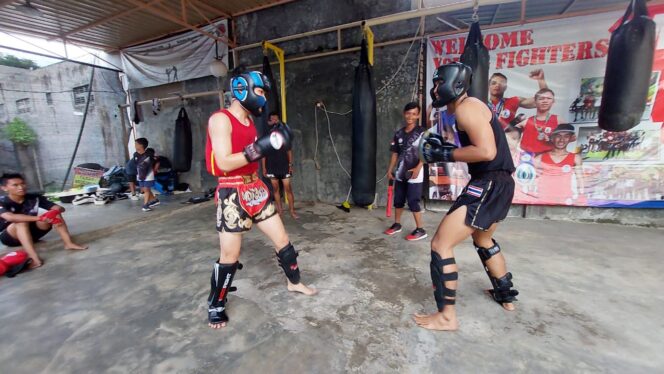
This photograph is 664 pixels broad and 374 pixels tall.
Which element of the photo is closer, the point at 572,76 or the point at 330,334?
the point at 330,334

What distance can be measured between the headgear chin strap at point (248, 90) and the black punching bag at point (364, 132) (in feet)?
6.52

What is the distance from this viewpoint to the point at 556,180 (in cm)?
360

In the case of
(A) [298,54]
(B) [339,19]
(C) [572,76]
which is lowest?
(C) [572,76]

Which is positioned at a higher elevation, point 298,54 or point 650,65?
point 298,54

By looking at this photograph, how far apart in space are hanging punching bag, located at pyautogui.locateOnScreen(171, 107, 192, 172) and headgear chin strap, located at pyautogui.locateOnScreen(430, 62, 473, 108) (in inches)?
222

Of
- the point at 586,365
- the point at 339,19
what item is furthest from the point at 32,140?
the point at 586,365

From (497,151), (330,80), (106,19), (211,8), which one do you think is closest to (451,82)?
(497,151)

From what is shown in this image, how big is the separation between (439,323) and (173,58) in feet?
21.5

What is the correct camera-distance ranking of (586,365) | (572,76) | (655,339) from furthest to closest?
(572,76), (655,339), (586,365)

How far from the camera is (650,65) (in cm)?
229

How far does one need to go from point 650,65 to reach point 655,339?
207 centimetres

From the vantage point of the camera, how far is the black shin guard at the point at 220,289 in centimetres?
175

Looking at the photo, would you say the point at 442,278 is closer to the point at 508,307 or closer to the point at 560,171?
the point at 508,307

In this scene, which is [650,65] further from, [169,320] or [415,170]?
[169,320]
